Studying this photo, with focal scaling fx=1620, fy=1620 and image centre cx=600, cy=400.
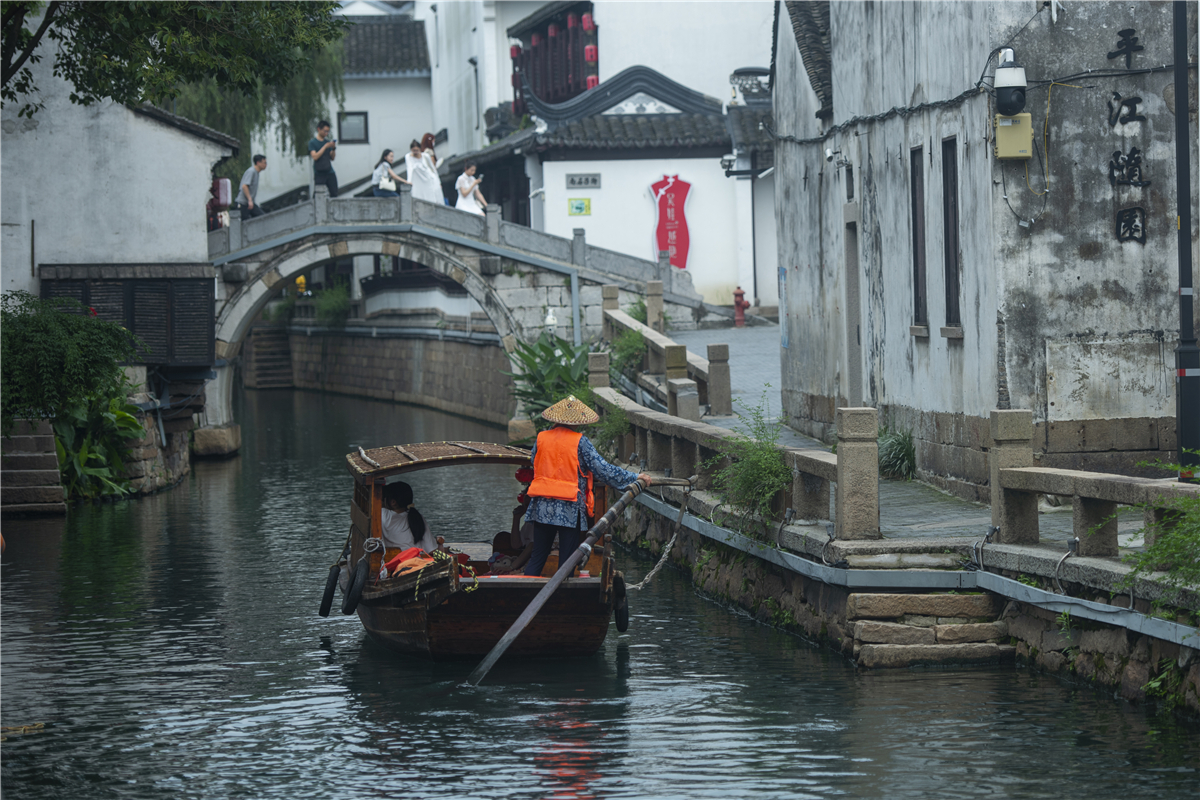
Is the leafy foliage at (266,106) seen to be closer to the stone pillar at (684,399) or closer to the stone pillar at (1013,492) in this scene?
the stone pillar at (684,399)

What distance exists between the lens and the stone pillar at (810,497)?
12008mm

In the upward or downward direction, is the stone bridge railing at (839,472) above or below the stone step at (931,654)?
above

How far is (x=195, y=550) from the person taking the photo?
18.4 metres

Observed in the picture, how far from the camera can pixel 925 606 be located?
1077 centimetres

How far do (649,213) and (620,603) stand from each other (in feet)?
74.6

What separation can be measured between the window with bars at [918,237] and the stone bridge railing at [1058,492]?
4.24m

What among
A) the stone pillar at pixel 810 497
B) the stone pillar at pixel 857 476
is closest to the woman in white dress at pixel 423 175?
the stone pillar at pixel 810 497

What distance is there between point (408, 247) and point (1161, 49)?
2011cm

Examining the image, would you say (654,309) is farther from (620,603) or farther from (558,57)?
(620,603)

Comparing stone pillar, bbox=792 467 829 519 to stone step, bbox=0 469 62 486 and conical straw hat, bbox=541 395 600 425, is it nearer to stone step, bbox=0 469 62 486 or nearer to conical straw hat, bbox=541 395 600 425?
conical straw hat, bbox=541 395 600 425

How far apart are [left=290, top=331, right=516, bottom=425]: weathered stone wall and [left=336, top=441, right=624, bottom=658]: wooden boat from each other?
1742cm

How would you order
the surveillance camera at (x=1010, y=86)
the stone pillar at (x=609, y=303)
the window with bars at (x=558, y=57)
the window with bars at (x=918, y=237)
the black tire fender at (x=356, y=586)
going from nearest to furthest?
the surveillance camera at (x=1010, y=86)
the black tire fender at (x=356, y=586)
the window with bars at (x=918, y=237)
the stone pillar at (x=609, y=303)
the window with bars at (x=558, y=57)

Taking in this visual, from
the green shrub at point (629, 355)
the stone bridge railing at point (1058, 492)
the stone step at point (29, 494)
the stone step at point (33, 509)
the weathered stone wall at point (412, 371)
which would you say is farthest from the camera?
the weathered stone wall at point (412, 371)

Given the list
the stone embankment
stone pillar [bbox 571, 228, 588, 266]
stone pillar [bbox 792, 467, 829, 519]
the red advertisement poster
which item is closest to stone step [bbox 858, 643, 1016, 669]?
the stone embankment
